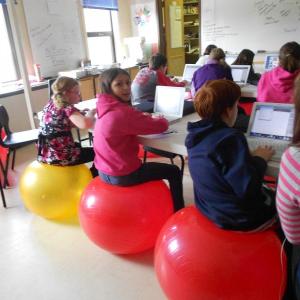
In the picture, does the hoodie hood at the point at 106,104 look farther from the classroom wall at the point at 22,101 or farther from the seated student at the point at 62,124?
the classroom wall at the point at 22,101

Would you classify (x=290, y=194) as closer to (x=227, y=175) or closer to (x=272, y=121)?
(x=227, y=175)

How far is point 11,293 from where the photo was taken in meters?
1.71

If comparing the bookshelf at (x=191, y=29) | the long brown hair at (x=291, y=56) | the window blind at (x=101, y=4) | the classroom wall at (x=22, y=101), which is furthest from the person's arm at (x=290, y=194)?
the bookshelf at (x=191, y=29)

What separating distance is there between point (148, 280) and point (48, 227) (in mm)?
936

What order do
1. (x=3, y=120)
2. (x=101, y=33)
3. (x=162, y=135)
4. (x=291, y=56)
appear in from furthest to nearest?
(x=101, y=33)
(x=3, y=120)
(x=291, y=56)
(x=162, y=135)

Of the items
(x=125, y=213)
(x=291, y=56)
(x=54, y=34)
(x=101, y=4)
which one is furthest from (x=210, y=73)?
(x=101, y=4)

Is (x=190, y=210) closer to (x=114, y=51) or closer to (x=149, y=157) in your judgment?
(x=149, y=157)

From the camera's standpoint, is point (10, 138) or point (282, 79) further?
point (10, 138)

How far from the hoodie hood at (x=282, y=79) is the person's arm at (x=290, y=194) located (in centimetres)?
158

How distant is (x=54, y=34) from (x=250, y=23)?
9.75 ft

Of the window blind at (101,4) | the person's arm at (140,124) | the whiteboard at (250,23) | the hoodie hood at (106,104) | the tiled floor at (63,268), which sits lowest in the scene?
the tiled floor at (63,268)

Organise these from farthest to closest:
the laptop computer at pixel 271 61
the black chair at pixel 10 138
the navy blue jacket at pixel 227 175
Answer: the laptop computer at pixel 271 61 < the black chair at pixel 10 138 < the navy blue jacket at pixel 227 175

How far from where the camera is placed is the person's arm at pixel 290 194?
0.96m

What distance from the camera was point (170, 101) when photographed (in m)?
2.24
